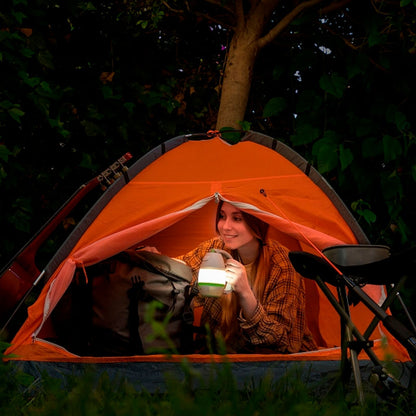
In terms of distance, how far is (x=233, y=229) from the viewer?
2.70 meters

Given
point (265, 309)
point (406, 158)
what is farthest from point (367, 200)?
point (265, 309)

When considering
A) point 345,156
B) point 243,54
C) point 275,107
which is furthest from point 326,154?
point 243,54

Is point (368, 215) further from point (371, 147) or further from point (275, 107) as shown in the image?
point (275, 107)

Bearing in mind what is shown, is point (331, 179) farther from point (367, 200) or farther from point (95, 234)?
point (95, 234)

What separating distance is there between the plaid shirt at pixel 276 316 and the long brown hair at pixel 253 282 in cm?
3

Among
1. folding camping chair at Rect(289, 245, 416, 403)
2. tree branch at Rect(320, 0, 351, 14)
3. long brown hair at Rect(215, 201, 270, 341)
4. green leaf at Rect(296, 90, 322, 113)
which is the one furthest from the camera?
tree branch at Rect(320, 0, 351, 14)

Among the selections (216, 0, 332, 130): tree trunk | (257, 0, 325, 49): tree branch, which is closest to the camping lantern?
(216, 0, 332, 130): tree trunk

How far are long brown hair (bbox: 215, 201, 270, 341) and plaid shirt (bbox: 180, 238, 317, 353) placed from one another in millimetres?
33

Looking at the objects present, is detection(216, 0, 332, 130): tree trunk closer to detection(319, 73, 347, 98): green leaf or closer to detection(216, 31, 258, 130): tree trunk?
detection(216, 31, 258, 130): tree trunk

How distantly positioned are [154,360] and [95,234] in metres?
0.69

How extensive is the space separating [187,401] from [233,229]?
5.47 feet

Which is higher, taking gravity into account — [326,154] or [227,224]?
[326,154]

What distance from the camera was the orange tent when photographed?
87.7 inches

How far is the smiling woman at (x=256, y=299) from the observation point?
91.5 inches
